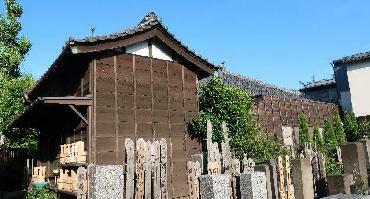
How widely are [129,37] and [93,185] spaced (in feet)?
28.2

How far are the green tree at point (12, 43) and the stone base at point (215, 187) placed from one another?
30109 mm

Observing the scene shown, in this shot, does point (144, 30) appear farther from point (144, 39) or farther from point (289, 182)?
point (289, 182)

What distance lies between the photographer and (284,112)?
22141 mm

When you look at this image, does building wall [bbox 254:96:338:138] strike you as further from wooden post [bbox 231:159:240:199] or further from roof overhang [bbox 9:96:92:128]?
wooden post [bbox 231:159:240:199]

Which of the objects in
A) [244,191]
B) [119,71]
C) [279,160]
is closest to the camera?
[244,191]

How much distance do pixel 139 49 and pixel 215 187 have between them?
28.0ft

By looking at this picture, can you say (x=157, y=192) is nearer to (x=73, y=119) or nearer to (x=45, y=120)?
(x=73, y=119)

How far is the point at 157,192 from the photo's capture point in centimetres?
678

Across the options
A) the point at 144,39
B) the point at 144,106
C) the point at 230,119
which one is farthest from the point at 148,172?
the point at 230,119

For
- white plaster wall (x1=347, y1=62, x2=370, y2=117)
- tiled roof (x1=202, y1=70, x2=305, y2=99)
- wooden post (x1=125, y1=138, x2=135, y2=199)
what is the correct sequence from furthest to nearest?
1. white plaster wall (x1=347, y1=62, x2=370, y2=117)
2. tiled roof (x1=202, y1=70, x2=305, y2=99)
3. wooden post (x1=125, y1=138, x2=135, y2=199)

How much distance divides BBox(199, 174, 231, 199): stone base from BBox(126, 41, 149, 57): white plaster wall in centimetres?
795

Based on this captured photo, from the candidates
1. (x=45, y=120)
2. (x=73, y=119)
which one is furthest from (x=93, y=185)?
(x=45, y=120)

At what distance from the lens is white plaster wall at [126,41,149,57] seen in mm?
13617

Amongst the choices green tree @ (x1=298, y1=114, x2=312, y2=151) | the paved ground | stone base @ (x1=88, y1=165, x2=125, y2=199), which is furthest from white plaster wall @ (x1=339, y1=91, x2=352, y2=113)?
stone base @ (x1=88, y1=165, x2=125, y2=199)
